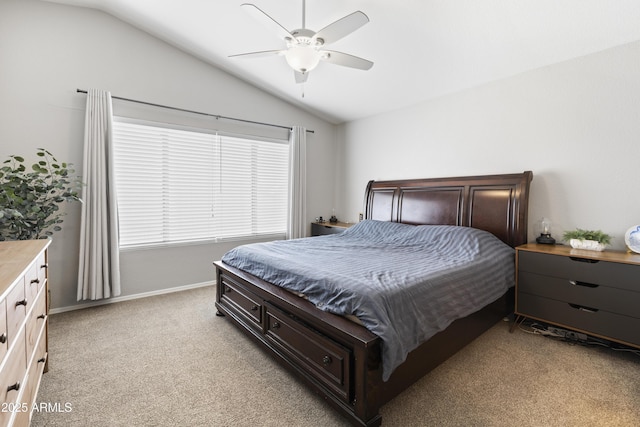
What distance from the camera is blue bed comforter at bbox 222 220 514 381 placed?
5.35 feet

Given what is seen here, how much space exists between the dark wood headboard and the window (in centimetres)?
170

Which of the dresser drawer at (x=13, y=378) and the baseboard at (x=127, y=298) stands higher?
the dresser drawer at (x=13, y=378)

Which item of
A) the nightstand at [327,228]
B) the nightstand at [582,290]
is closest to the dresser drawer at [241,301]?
the nightstand at [327,228]

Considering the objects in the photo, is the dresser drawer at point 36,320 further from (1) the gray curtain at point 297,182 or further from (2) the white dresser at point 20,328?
(1) the gray curtain at point 297,182

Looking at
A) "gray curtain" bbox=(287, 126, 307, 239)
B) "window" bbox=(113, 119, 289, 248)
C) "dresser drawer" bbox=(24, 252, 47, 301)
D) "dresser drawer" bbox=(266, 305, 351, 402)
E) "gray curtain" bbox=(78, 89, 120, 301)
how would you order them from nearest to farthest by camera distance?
"dresser drawer" bbox=(24, 252, 47, 301)
"dresser drawer" bbox=(266, 305, 351, 402)
"gray curtain" bbox=(78, 89, 120, 301)
"window" bbox=(113, 119, 289, 248)
"gray curtain" bbox=(287, 126, 307, 239)

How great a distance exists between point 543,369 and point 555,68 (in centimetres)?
274

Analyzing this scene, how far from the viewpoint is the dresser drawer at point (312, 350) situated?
162 centimetres

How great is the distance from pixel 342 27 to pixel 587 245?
2683 mm

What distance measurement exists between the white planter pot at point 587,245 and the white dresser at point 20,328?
3.67 metres

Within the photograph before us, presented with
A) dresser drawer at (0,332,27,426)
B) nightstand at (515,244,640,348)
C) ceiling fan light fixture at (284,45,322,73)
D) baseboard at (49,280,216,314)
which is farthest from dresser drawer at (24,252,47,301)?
nightstand at (515,244,640,348)

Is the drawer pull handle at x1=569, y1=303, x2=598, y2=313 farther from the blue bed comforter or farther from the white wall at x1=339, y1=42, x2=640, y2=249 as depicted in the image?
the white wall at x1=339, y1=42, x2=640, y2=249

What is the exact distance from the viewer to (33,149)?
299 centimetres

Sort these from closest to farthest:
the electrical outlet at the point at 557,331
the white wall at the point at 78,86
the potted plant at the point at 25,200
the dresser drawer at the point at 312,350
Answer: the dresser drawer at the point at 312,350 → the potted plant at the point at 25,200 → the electrical outlet at the point at 557,331 → the white wall at the point at 78,86

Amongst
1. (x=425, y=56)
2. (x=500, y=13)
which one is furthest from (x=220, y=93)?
(x=500, y=13)
